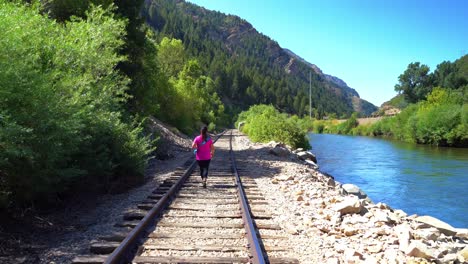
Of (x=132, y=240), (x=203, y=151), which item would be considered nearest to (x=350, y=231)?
(x=132, y=240)

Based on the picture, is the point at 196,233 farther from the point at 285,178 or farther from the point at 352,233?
the point at 285,178

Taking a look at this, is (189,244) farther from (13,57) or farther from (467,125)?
(467,125)

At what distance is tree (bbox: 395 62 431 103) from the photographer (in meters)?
112

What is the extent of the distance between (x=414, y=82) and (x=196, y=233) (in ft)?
402

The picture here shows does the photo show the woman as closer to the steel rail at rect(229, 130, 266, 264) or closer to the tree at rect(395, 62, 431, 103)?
the steel rail at rect(229, 130, 266, 264)

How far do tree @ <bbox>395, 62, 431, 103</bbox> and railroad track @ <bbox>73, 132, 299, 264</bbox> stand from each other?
115 m

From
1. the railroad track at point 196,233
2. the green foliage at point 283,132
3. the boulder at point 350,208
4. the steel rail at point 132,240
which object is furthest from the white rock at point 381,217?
the green foliage at point 283,132

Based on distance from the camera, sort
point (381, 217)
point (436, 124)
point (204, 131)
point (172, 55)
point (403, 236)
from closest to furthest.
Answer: point (403, 236) < point (381, 217) < point (204, 131) < point (436, 124) < point (172, 55)

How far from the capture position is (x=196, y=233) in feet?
21.3

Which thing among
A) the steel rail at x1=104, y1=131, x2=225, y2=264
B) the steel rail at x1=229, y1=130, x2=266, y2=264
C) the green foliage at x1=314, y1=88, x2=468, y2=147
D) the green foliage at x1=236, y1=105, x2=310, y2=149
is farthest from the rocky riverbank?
the green foliage at x1=314, y1=88, x2=468, y2=147

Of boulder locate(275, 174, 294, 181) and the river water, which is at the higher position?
boulder locate(275, 174, 294, 181)

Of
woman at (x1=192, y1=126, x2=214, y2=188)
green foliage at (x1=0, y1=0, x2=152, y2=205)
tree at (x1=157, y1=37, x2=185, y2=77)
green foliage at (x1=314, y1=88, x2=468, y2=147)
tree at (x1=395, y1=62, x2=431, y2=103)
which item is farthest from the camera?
tree at (x1=395, y1=62, x2=431, y2=103)

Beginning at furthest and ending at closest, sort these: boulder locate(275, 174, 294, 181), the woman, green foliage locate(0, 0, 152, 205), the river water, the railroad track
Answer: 1. the river water
2. boulder locate(275, 174, 294, 181)
3. the woman
4. green foliage locate(0, 0, 152, 205)
5. the railroad track

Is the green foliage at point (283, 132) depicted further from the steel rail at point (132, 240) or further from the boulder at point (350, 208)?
the steel rail at point (132, 240)
